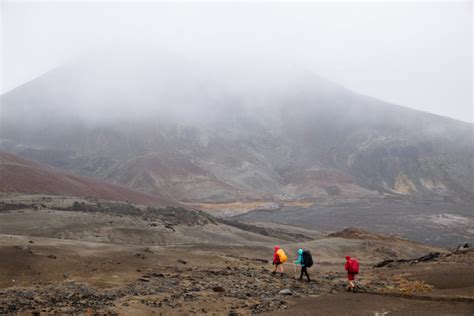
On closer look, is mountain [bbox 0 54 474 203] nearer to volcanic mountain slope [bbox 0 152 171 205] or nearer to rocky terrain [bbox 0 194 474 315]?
volcanic mountain slope [bbox 0 152 171 205]

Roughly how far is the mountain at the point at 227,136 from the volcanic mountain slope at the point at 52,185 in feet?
86.0

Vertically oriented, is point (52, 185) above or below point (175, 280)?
above

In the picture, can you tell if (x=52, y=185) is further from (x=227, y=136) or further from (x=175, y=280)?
(x=227, y=136)

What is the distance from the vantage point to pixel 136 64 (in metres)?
183

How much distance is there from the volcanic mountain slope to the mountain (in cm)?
2620

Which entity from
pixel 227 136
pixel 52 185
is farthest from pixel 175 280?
pixel 227 136

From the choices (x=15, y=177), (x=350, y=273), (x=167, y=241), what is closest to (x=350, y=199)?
(x=15, y=177)

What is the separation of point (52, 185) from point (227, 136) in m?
87.0

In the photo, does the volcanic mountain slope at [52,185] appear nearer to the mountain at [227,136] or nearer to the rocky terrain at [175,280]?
the mountain at [227,136]

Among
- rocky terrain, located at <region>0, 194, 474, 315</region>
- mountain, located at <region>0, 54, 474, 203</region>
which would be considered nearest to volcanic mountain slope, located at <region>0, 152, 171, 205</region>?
mountain, located at <region>0, 54, 474, 203</region>

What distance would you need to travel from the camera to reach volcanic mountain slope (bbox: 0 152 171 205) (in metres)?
64.4

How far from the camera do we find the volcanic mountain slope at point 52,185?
64.4 metres

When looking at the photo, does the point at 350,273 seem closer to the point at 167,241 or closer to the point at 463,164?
the point at 167,241

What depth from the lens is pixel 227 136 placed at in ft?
500
